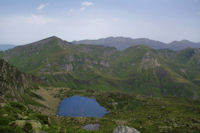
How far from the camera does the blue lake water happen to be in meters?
148

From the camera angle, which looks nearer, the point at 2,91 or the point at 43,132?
the point at 43,132

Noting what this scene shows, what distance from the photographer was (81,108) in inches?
6658

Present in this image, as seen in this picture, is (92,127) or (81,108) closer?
(92,127)

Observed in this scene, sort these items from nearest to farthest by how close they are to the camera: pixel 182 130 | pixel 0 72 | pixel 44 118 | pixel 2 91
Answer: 1. pixel 44 118
2. pixel 182 130
3. pixel 2 91
4. pixel 0 72

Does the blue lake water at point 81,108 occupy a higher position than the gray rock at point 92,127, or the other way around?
the gray rock at point 92,127

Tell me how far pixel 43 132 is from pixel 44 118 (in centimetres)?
1829

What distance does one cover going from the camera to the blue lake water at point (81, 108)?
14812 centimetres

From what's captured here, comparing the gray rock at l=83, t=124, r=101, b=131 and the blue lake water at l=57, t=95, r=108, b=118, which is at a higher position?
the gray rock at l=83, t=124, r=101, b=131

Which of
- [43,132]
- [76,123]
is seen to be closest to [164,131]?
[76,123]

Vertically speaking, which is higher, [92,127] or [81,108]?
[92,127]

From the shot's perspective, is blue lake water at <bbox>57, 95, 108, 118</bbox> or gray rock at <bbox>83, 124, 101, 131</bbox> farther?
blue lake water at <bbox>57, 95, 108, 118</bbox>

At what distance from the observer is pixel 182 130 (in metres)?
62.2

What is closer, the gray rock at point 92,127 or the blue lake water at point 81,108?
the gray rock at point 92,127

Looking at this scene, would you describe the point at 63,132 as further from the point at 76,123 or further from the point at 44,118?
the point at 76,123
